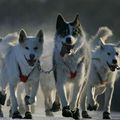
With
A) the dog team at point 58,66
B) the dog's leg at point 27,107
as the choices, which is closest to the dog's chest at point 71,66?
the dog team at point 58,66

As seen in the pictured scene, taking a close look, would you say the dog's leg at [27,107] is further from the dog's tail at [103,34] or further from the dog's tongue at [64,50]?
the dog's tail at [103,34]

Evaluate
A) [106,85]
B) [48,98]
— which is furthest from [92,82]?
[48,98]

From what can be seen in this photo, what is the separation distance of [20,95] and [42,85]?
1.79ft

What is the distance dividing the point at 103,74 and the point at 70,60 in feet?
6.86

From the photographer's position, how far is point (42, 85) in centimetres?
1538

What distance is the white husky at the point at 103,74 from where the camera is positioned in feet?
47.3

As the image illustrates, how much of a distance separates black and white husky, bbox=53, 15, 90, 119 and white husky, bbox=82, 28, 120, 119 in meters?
1.45

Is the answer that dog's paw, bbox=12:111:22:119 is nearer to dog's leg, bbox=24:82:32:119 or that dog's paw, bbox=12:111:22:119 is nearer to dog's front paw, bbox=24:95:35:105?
dog's leg, bbox=24:82:32:119

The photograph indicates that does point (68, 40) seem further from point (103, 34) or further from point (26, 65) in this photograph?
point (103, 34)

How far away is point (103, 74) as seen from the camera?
48.4 feet

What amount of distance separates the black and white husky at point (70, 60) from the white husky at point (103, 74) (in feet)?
4.75

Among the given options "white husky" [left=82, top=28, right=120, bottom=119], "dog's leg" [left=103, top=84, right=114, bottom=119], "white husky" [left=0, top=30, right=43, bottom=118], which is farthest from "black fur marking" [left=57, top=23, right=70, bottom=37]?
"dog's leg" [left=103, top=84, right=114, bottom=119]

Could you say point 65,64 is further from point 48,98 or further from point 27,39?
point 48,98

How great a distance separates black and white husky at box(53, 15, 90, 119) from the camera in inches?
497
